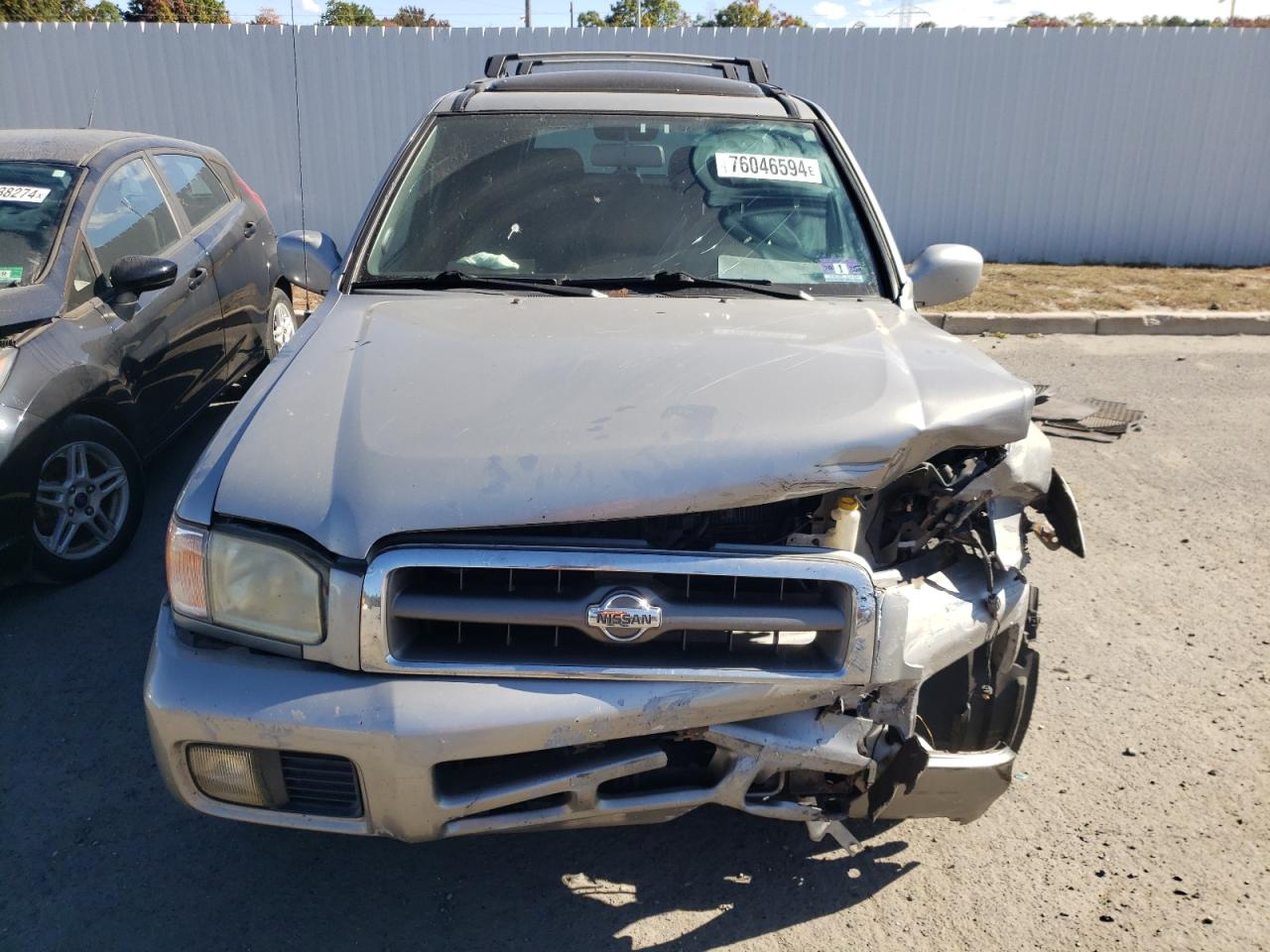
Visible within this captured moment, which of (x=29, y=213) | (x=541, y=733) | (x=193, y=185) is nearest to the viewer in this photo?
(x=541, y=733)

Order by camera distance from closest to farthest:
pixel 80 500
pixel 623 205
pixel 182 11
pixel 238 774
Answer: pixel 238 774 < pixel 623 205 < pixel 80 500 < pixel 182 11

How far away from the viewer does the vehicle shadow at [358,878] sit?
2547 millimetres

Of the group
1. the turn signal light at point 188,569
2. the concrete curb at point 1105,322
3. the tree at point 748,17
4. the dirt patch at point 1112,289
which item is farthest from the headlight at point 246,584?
the tree at point 748,17

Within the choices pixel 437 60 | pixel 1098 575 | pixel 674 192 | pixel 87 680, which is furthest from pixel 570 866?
pixel 437 60

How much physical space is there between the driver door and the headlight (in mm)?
2684

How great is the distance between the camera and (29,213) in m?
4.55

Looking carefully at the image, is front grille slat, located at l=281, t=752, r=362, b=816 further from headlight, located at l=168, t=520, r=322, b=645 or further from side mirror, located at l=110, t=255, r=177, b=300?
side mirror, located at l=110, t=255, r=177, b=300

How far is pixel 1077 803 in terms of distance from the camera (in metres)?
3.05

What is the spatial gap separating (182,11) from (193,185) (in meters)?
15.4

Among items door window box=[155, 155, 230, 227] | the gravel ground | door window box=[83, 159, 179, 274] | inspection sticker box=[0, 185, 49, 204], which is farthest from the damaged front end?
door window box=[155, 155, 230, 227]

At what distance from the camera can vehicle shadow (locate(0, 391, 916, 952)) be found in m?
2.55

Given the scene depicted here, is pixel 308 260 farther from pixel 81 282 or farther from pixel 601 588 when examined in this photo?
pixel 601 588

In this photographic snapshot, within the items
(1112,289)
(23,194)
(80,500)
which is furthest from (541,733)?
(1112,289)

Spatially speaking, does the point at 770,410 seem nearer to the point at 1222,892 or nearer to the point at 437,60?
the point at 1222,892
